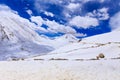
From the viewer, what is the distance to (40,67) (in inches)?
1437

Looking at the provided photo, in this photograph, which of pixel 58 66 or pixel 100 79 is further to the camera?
pixel 58 66

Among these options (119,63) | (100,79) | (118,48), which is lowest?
(100,79)

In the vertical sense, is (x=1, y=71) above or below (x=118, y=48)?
below

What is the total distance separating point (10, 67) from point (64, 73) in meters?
8.18

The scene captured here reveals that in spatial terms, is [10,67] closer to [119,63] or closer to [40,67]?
[40,67]

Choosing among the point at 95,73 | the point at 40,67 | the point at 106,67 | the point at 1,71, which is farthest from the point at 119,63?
the point at 1,71

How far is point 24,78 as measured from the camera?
32.7 m

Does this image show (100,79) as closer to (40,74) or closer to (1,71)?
(40,74)

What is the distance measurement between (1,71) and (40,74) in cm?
548

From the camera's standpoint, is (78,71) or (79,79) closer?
(79,79)

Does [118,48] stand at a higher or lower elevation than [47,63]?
higher

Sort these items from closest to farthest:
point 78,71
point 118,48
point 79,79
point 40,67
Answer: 1. point 79,79
2. point 78,71
3. point 40,67
4. point 118,48

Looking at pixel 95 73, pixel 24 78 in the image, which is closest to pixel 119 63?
pixel 95 73

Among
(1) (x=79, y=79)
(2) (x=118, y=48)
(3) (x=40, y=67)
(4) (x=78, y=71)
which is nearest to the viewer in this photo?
(1) (x=79, y=79)
